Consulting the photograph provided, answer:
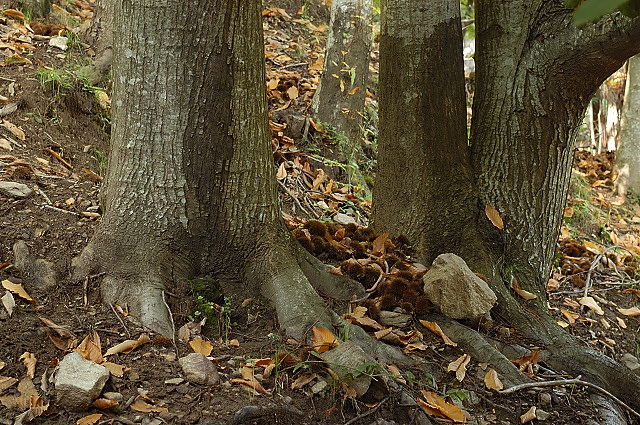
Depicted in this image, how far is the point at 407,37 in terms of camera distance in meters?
3.91

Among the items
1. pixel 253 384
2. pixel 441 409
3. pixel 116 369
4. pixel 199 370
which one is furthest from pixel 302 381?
pixel 116 369

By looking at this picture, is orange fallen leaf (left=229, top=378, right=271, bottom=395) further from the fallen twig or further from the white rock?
the white rock

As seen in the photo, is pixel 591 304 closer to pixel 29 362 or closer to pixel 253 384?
pixel 253 384

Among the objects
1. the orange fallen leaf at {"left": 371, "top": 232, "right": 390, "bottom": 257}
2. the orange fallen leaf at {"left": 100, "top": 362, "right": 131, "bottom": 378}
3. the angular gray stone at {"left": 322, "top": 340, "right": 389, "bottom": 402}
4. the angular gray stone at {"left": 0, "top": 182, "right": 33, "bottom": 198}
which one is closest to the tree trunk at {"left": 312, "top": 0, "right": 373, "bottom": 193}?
the orange fallen leaf at {"left": 371, "top": 232, "right": 390, "bottom": 257}

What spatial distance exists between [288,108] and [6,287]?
3778 mm

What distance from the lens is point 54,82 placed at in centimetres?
499

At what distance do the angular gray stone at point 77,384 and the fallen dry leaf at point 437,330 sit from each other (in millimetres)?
1753

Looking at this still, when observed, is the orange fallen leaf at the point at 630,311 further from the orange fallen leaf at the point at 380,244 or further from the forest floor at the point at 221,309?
the orange fallen leaf at the point at 380,244

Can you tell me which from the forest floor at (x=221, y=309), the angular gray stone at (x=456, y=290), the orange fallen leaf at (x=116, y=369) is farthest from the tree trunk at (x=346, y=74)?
the orange fallen leaf at (x=116, y=369)

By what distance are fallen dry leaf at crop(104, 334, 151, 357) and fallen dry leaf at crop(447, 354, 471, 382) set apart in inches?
59.3

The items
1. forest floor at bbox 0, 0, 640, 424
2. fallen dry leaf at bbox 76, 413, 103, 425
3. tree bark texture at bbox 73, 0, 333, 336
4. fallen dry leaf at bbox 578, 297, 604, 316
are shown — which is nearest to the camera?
fallen dry leaf at bbox 76, 413, 103, 425

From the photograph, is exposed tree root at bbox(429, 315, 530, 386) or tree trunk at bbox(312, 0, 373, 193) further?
tree trunk at bbox(312, 0, 373, 193)

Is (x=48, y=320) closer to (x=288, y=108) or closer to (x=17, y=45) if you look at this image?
(x=17, y=45)

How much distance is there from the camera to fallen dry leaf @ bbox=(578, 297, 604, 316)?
5141 mm
